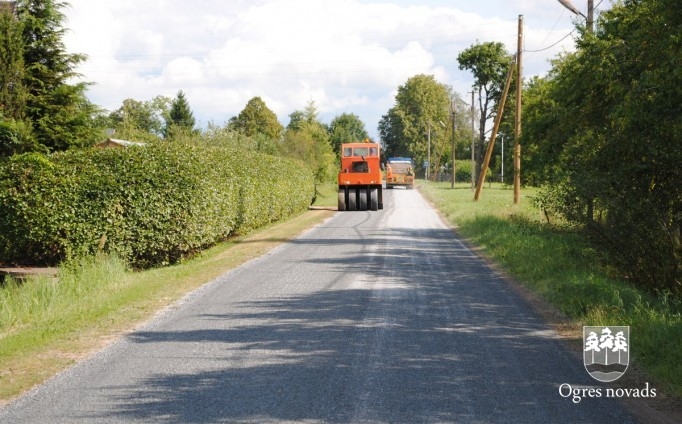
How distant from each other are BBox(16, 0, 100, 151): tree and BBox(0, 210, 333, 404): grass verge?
1100cm

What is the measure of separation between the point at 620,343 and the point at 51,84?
2461cm

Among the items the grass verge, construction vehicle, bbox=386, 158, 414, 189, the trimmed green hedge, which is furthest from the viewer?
construction vehicle, bbox=386, 158, 414, 189

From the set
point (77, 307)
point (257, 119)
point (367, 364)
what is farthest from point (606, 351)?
point (257, 119)

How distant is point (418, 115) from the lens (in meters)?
123

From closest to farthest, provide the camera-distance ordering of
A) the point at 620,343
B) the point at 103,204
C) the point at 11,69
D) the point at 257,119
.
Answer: the point at 620,343
the point at 103,204
the point at 11,69
the point at 257,119

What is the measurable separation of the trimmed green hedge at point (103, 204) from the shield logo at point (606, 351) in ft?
36.2

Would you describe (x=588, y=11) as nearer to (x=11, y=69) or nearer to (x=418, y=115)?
(x=11, y=69)

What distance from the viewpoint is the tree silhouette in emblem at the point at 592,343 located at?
26.5ft

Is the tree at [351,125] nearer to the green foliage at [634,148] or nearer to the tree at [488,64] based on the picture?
the tree at [488,64]

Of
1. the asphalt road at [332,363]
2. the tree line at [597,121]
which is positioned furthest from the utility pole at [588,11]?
the asphalt road at [332,363]

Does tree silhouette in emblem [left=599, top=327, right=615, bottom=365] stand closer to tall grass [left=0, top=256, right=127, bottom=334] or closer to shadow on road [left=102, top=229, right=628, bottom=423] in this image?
shadow on road [left=102, top=229, right=628, bottom=423]

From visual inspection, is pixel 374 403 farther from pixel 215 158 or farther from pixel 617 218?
pixel 215 158

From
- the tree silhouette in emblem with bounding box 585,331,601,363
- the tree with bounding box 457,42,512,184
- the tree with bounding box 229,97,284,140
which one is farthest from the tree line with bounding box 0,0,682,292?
the tree with bounding box 229,97,284,140

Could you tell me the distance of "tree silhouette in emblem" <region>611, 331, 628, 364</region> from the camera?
26.5 ft
